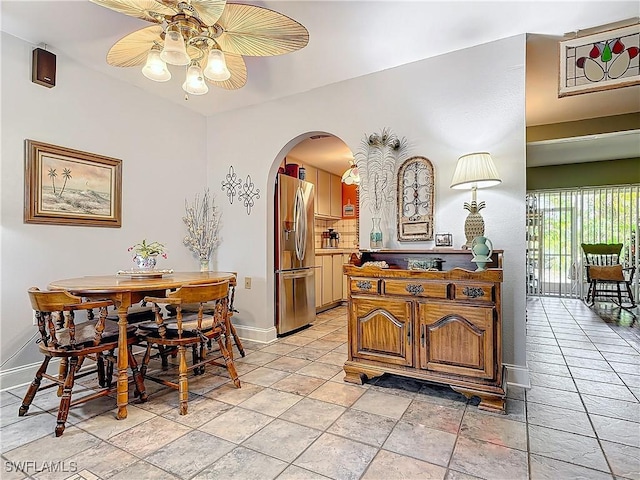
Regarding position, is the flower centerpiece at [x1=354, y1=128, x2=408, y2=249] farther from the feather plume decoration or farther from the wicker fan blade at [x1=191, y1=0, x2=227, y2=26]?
the wicker fan blade at [x1=191, y1=0, x2=227, y2=26]

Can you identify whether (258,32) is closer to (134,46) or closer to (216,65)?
(216,65)

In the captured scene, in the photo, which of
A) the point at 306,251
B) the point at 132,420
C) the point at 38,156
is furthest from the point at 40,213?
the point at 306,251

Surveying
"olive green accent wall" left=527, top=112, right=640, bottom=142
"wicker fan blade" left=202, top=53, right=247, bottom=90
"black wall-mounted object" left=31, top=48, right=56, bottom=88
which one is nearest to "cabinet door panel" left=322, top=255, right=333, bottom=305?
"wicker fan blade" left=202, top=53, right=247, bottom=90

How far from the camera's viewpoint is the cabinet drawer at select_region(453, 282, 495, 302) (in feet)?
7.50

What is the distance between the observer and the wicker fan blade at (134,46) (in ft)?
6.97

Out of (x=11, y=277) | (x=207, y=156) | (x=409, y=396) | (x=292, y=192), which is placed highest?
(x=207, y=156)

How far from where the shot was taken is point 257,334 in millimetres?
3957

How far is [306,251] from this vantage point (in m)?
4.63

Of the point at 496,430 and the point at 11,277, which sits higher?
the point at 11,277

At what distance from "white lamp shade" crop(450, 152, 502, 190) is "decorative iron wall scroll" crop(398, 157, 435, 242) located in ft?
1.10

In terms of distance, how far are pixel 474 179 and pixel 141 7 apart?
7.57 feet

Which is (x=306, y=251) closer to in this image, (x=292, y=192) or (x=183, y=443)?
(x=292, y=192)

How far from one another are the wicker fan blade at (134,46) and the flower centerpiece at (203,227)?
1.88 metres

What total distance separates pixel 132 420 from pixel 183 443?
0.48 metres
